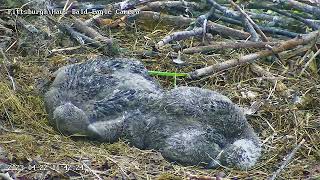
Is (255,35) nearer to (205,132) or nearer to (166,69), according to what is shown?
(166,69)

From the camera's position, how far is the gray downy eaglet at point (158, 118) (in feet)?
15.6

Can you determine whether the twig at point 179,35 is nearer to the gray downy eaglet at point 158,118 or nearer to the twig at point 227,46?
the twig at point 227,46

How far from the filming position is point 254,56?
5910 millimetres

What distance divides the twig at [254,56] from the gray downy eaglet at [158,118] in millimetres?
742

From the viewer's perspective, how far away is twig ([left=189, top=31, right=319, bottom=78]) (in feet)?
19.0

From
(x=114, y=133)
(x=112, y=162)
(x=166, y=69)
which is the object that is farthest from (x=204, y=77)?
(x=112, y=162)

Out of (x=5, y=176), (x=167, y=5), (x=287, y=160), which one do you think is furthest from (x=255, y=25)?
(x=5, y=176)

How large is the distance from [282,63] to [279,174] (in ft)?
5.55

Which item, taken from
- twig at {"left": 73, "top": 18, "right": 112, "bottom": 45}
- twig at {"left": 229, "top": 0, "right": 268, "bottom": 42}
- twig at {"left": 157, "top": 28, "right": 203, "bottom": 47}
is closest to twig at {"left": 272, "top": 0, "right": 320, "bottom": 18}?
twig at {"left": 229, "top": 0, "right": 268, "bottom": 42}

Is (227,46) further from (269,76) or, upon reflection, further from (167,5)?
(167,5)

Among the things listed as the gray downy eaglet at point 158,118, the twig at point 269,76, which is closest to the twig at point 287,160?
the gray downy eaglet at point 158,118

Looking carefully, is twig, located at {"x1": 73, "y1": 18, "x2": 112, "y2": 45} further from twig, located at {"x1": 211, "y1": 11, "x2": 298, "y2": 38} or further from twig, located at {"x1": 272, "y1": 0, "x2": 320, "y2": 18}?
twig, located at {"x1": 272, "y1": 0, "x2": 320, "y2": 18}

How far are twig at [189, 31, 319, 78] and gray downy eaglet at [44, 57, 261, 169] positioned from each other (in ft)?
2.44

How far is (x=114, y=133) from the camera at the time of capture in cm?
494
